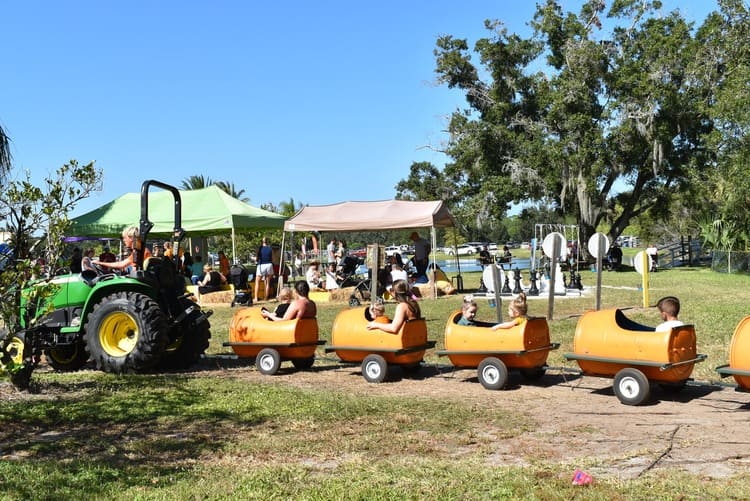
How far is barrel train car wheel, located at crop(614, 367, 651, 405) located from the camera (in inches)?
281

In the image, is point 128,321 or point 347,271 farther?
point 347,271

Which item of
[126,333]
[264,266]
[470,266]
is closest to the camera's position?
[126,333]

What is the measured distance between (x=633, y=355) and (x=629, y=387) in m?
0.32

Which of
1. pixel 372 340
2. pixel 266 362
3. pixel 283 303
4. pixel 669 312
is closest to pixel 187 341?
pixel 266 362

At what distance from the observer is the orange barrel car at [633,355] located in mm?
7133

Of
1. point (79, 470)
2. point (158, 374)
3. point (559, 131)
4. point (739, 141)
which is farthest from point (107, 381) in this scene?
point (559, 131)

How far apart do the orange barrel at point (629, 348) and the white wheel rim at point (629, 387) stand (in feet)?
0.46

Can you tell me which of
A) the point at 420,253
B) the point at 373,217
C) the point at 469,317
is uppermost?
the point at 373,217

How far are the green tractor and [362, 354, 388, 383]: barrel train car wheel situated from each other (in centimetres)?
233

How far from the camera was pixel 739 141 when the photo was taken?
29484 mm

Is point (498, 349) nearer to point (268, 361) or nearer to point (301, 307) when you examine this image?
point (301, 307)

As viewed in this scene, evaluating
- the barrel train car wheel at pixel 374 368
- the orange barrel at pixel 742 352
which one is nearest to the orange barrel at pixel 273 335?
the barrel train car wheel at pixel 374 368

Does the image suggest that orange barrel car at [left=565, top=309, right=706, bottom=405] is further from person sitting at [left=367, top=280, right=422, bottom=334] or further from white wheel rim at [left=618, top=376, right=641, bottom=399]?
person sitting at [left=367, top=280, right=422, bottom=334]

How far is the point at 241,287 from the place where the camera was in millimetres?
20453
